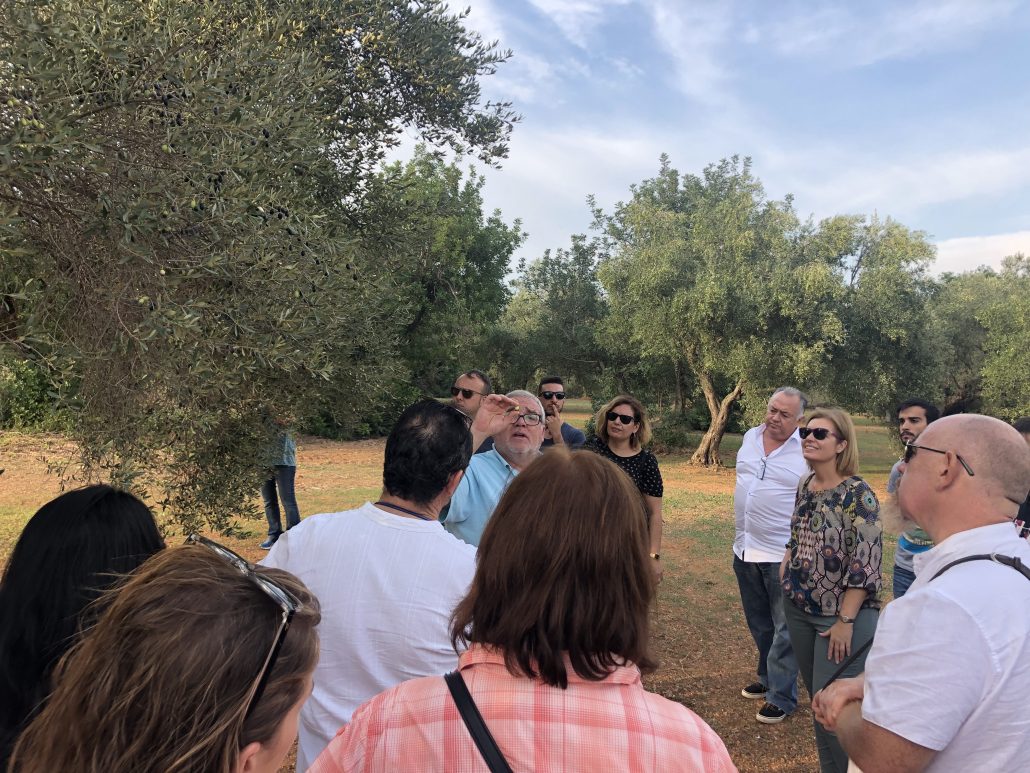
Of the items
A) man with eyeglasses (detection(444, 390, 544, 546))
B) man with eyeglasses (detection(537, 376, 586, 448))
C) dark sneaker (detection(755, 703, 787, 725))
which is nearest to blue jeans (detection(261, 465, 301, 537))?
man with eyeglasses (detection(537, 376, 586, 448))

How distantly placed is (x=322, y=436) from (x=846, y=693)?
75.2ft

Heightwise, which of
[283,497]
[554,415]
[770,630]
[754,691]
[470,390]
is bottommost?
[754,691]

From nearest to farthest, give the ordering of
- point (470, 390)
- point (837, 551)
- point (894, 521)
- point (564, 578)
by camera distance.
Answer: point (564, 578)
point (894, 521)
point (837, 551)
point (470, 390)

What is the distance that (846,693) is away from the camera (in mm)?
1896

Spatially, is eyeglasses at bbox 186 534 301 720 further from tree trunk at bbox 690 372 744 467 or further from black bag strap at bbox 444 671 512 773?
tree trunk at bbox 690 372 744 467

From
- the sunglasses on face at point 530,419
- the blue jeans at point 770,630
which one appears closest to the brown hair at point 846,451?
the blue jeans at point 770,630

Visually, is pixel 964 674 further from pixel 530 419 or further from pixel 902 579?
pixel 902 579

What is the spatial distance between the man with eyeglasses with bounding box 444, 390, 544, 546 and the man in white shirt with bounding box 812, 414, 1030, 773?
75.3 inches

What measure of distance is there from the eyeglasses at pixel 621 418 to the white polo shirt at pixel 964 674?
316 centimetres

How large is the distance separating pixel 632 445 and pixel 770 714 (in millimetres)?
2181

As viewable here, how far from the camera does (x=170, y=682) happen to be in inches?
38.6

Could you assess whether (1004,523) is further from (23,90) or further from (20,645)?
(23,90)

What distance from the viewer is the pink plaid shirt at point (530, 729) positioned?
1.19 metres

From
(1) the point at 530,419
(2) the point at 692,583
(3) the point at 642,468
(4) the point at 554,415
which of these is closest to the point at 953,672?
(1) the point at 530,419
